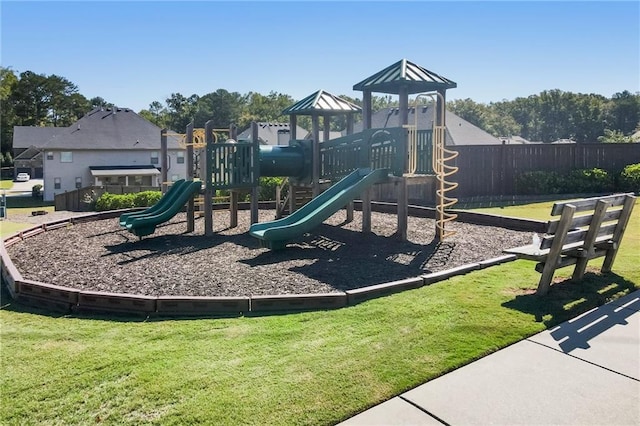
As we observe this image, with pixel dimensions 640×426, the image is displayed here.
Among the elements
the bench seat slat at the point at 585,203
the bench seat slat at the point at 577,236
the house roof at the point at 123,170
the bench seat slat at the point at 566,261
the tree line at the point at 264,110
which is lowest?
the bench seat slat at the point at 566,261

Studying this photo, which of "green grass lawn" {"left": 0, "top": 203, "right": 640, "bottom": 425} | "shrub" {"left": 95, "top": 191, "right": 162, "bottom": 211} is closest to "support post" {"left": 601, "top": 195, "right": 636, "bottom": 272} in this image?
"green grass lawn" {"left": 0, "top": 203, "right": 640, "bottom": 425}

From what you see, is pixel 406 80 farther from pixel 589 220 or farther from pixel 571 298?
pixel 571 298

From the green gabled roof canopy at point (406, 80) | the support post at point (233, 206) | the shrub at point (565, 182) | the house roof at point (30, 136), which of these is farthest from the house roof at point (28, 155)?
the green gabled roof canopy at point (406, 80)

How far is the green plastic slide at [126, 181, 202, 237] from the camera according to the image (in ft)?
33.4

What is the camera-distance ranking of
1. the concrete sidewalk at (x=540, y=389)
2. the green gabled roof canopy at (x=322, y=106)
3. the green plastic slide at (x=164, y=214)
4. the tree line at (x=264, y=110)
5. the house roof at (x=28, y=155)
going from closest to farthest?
the concrete sidewalk at (x=540, y=389)
the green plastic slide at (x=164, y=214)
the green gabled roof canopy at (x=322, y=106)
the house roof at (x=28, y=155)
the tree line at (x=264, y=110)

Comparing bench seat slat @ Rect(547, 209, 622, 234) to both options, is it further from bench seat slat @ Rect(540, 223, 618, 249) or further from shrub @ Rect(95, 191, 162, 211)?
shrub @ Rect(95, 191, 162, 211)

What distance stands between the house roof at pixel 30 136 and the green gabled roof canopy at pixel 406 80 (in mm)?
41310

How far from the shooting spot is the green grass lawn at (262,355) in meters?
3.29

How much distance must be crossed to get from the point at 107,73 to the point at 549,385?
29545 mm

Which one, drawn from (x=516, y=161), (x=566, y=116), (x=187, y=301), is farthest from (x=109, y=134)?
(x=566, y=116)

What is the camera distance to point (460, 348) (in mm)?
4109

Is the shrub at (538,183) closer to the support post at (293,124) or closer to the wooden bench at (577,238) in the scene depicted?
the support post at (293,124)

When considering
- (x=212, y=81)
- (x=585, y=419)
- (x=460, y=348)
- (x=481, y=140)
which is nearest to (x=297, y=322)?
(x=460, y=348)

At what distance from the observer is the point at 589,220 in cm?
579
